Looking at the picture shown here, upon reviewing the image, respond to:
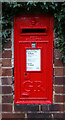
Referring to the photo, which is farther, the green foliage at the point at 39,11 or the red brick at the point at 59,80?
the red brick at the point at 59,80

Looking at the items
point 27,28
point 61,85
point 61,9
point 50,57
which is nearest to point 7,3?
point 27,28

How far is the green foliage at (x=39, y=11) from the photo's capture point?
2303 mm

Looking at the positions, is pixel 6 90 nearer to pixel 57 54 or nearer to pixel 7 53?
pixel 7 53

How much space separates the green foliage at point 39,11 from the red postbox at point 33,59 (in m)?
0.08

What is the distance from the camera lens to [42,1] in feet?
7.53

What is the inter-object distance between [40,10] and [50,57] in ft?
2.35

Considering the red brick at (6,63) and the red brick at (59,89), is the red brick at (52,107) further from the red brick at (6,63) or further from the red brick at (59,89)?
the red brick at (6,63)

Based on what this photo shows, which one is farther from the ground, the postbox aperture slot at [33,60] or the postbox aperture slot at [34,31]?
the postbox aperture slot at [34,31]

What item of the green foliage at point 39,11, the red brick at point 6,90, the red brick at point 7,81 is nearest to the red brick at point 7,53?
the green foliage at point 39,11

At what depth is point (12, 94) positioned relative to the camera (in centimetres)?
256

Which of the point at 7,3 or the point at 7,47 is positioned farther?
the point at 7,47

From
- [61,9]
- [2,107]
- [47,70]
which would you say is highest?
[61,9]

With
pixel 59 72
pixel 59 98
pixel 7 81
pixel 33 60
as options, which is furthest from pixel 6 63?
pixel 59 98

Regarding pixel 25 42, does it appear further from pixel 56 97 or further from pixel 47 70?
pixel 56 97
